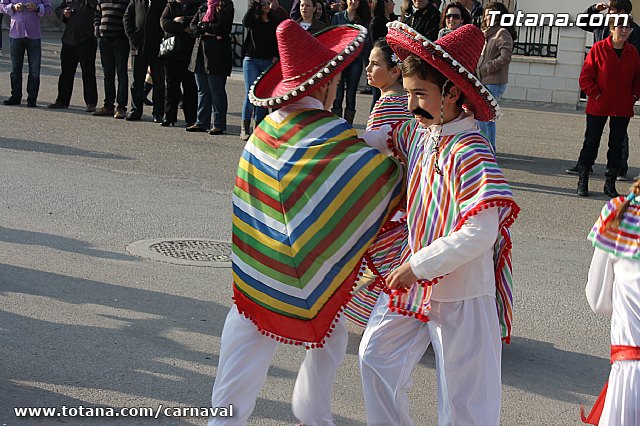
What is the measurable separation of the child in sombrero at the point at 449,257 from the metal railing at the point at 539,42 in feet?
57.5

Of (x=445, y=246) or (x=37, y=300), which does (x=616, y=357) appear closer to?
(x=445, y=246)

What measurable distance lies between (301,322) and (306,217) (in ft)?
→ 1.40

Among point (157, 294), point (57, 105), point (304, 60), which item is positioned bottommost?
point (57, 105)

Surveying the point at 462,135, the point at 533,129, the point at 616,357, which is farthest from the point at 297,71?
the point at 533,129

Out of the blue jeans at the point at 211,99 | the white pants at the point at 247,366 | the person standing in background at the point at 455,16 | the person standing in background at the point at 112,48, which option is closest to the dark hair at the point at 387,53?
the white pants at the point at 247,366

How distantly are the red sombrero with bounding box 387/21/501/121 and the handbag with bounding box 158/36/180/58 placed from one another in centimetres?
1002

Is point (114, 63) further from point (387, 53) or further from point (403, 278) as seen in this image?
point (403, 278)

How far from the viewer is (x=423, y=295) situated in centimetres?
408

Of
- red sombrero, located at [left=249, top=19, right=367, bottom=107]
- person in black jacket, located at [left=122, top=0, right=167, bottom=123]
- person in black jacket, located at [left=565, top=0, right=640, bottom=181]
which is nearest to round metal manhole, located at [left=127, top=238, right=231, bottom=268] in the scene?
red sombrero, located at [left=249, top=19, right=367, bottom=107]

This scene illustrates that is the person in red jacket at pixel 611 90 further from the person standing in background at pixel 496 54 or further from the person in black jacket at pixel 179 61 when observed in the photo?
the person in black jacket at pixel 179 61

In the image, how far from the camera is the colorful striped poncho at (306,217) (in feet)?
13.3

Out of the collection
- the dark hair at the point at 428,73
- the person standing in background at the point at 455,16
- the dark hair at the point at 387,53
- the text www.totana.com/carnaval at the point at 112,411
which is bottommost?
the text www.totana.com/carnaval at the point at 112,411

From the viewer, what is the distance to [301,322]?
164 inches

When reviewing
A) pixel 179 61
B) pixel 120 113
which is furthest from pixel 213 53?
pixel 120 113
